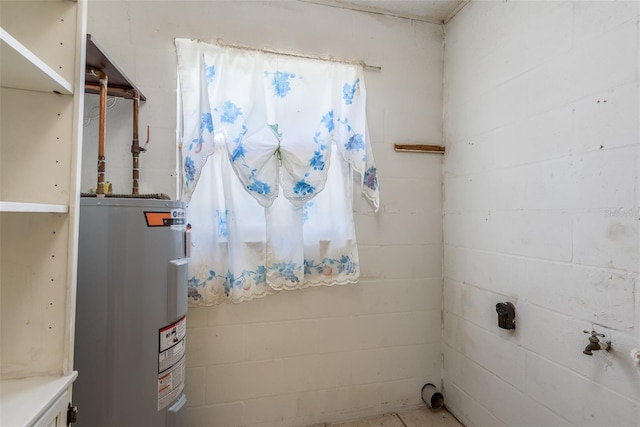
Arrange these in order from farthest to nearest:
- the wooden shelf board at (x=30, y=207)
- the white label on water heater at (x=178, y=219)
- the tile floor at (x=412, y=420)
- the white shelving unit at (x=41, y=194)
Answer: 1. the tile floor at (x=412, y=420)
2. the white label on water heater at (x=178, y=219)
3. the white shelving unit at (x=41, y=194)
4. the wooden shelf board at (x=30, y=207)

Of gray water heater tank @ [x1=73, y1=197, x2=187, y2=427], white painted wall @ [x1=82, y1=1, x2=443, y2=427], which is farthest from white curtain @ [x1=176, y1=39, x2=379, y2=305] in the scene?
gray water heater tank @ [x1=73, y1=197, x2=187, y2=427]

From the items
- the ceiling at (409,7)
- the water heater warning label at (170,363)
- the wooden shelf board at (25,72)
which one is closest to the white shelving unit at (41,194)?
the wooden shelf board at (25,72)

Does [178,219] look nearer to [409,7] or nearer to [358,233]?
[358,233]

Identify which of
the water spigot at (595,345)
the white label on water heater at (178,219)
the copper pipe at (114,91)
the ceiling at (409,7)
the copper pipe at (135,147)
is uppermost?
the ceiling at (409,7)

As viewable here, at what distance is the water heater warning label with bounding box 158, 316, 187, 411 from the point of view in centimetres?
117

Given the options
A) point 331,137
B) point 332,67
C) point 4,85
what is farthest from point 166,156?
point 332,67

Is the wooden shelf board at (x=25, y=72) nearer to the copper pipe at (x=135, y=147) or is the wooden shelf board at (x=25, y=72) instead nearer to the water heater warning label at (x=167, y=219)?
the water heater warning label at (x=167, y=219)

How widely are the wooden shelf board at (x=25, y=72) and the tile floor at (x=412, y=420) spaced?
2.11 metres

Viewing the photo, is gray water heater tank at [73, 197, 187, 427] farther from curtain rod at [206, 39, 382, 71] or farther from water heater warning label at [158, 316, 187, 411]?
curtain rod at [206, 39, 382, 71]

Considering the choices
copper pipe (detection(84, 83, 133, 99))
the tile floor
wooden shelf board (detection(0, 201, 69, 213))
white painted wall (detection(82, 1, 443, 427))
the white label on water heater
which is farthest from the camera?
the tile floor

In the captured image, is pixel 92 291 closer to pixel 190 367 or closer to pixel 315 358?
pixel 190 367

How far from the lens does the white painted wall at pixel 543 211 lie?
1.08 metres

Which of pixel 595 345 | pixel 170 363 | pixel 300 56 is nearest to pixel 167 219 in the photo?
pixel 170 363

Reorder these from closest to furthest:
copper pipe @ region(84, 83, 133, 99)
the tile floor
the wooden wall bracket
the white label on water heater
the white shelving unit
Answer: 1. the white shelving unit
2. the white label on water heater
3. copper pipe @ region(84, 83, 133, 99)
4. the tile floor
5. the wooden wall bracket
